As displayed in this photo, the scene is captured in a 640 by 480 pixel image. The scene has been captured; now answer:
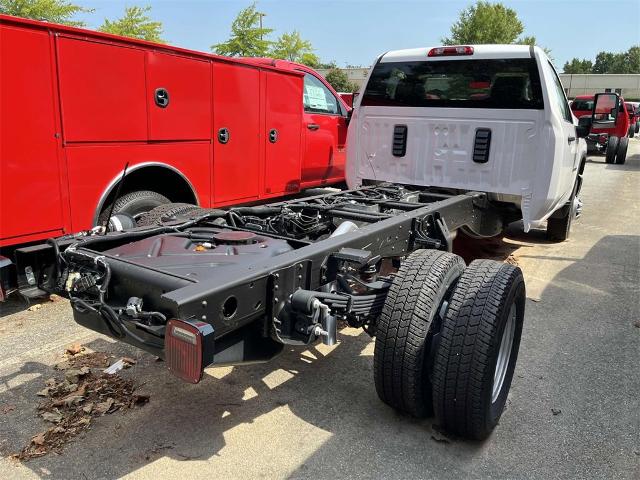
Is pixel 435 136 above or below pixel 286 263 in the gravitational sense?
above

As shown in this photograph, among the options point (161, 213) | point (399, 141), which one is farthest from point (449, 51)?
point (161, 213)

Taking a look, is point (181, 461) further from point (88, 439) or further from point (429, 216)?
point (429, 216)

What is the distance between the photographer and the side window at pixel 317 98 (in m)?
7.43

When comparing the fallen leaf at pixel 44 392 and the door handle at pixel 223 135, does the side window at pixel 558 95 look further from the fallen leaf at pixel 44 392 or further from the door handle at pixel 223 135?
the fallen leaf at pixel 44 392

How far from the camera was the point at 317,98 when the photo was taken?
7672 mm

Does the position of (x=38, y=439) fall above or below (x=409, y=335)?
below

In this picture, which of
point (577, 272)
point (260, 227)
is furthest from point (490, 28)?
point (260, 227)

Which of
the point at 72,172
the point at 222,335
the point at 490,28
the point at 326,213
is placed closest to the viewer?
the point at 222,335

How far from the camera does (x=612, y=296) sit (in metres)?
5.33

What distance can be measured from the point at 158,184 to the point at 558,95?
159 inches

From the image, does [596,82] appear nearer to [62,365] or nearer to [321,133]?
[321,133]

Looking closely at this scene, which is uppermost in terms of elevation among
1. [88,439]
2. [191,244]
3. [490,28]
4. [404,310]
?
[490,28]

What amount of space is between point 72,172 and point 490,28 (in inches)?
1888

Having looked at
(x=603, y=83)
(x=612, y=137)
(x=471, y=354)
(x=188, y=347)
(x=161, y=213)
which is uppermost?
(x=603, y=83)
